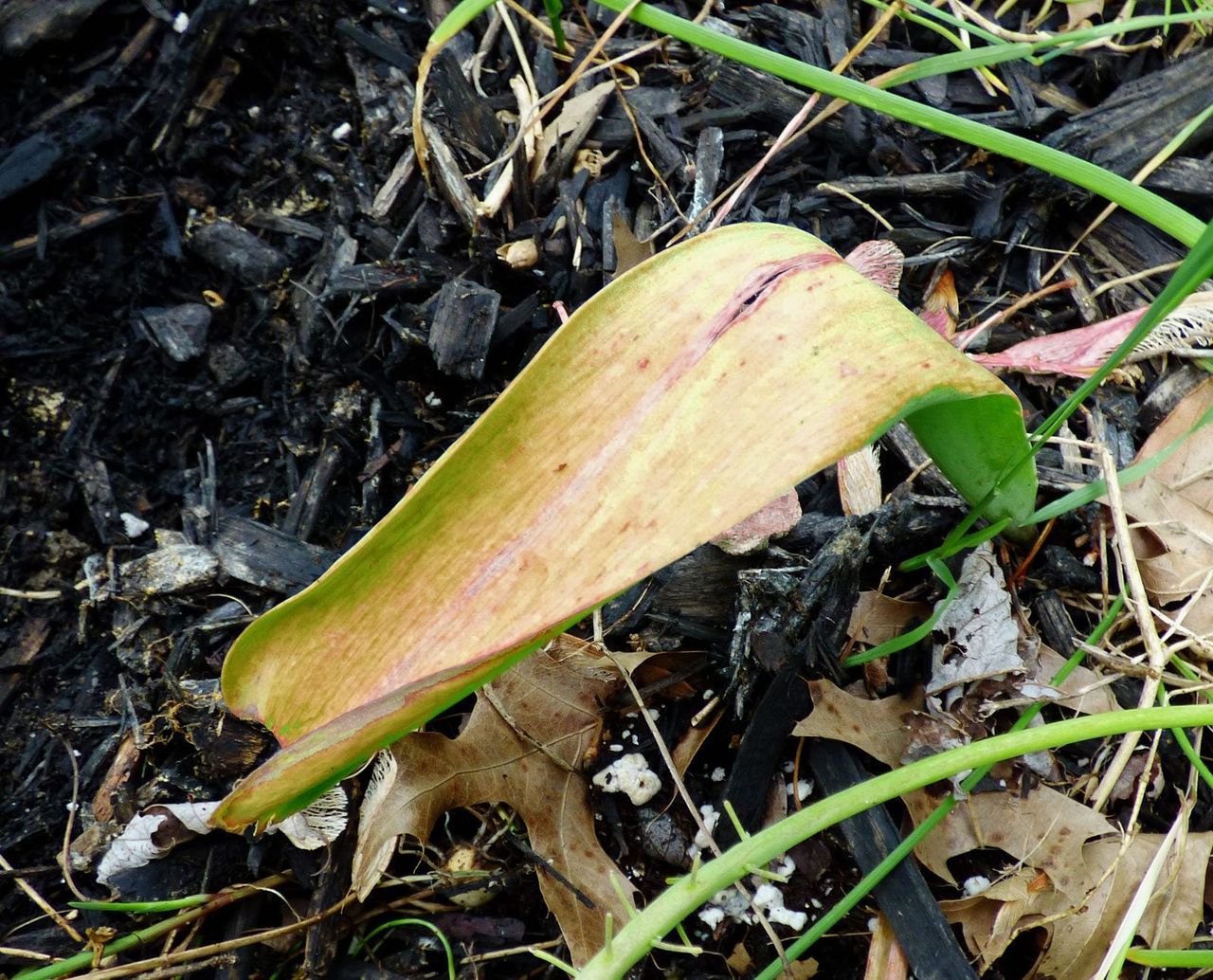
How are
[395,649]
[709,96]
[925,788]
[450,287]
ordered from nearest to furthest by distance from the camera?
[395,649] → [925,788] → [450,287] → [709,96]

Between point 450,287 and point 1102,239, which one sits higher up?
point 1102,239

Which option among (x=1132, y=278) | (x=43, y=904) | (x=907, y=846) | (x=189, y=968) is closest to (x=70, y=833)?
(x=43, y=904)

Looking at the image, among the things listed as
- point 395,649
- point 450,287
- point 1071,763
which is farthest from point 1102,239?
point 395,649

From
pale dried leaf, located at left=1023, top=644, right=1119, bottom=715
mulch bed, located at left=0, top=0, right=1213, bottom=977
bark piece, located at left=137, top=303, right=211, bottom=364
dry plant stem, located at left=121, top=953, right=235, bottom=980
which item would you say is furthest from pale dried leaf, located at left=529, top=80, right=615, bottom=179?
dry plant stem, located at left=121, top=953, right=235, bottom=980

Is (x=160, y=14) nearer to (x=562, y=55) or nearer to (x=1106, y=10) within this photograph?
(x=562, y=55)

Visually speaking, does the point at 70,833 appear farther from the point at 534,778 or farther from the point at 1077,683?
the point at 1077,683

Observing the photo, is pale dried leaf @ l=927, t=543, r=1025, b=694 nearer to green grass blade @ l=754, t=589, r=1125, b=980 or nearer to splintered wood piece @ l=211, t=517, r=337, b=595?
green grass blade @ l=754, t=589, r=1125, b=980
